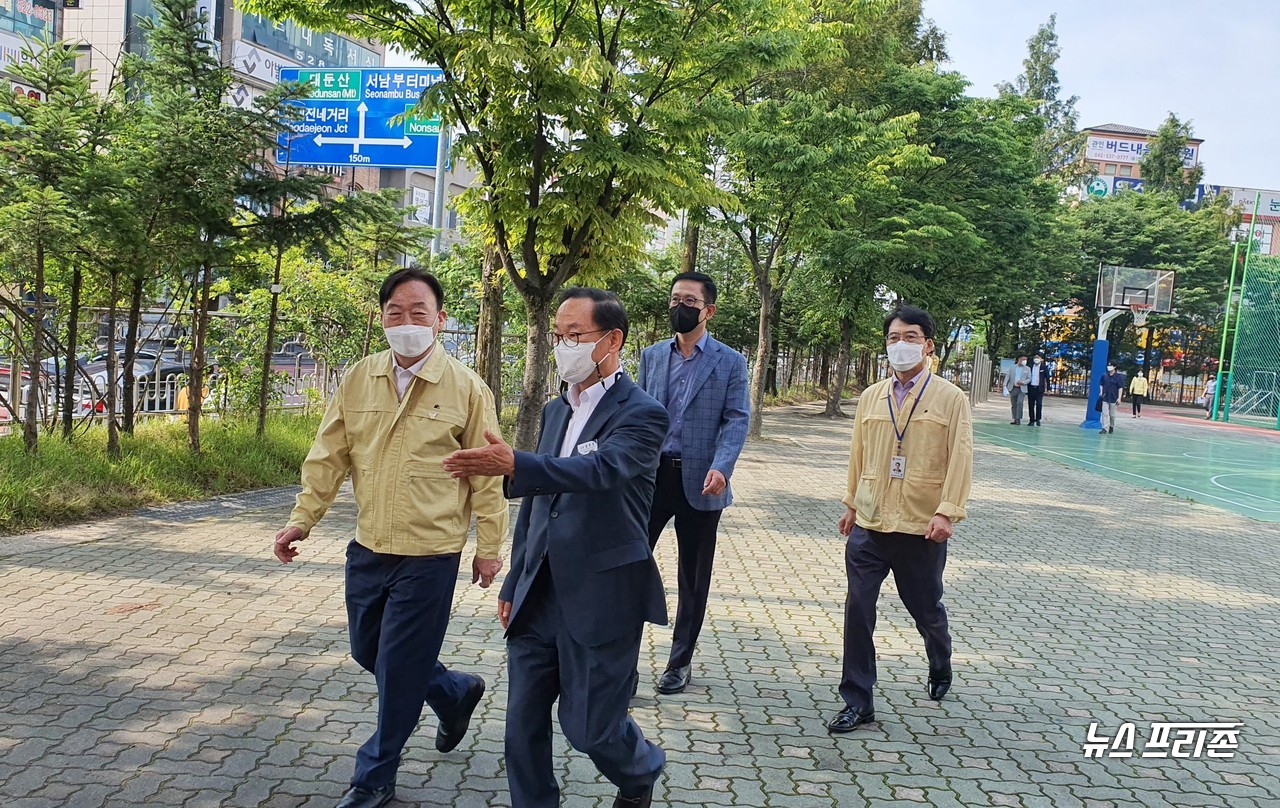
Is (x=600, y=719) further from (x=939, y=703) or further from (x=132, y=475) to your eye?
(x=132, y=475)

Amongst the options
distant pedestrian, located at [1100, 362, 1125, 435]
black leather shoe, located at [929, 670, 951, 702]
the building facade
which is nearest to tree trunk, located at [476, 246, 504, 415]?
black leather shoe, located at [929, 670, 951, 702]

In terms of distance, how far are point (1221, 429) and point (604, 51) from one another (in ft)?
102

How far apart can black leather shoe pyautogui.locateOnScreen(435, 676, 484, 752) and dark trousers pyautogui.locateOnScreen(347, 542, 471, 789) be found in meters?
0.27

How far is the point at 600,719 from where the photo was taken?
3111 millimetres

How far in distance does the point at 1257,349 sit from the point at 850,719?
39517 mm

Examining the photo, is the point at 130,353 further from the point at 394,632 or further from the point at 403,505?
the point at 394,632

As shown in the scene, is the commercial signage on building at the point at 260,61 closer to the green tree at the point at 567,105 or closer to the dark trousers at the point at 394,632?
the green tree at the point at 567,105

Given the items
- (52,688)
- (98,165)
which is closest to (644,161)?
(98,165)

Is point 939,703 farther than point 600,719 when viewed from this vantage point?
Yes

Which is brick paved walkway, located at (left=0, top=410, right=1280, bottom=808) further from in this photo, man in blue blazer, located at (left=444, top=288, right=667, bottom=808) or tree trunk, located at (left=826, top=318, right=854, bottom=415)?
tree trunk, located at (left=826, top=318, right=854, bottom=415)

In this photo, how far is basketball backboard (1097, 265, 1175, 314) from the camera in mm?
34312

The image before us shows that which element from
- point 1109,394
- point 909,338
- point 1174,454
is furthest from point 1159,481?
point 909,338

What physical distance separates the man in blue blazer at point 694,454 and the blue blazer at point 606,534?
1.72 metres

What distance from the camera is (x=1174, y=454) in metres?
22.7
